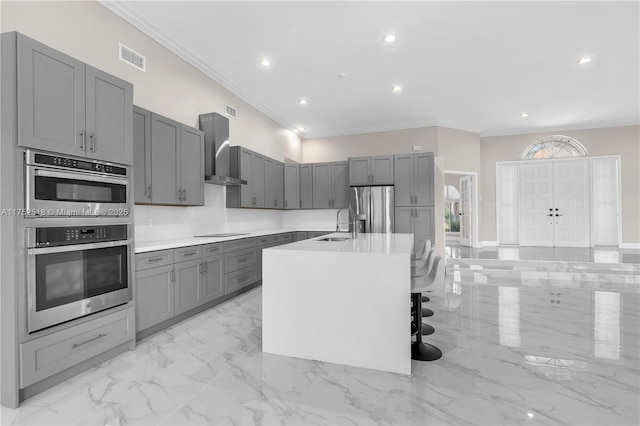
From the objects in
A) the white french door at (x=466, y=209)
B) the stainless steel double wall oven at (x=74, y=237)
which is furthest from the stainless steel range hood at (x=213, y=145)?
the white french door at (x=466, y=209)

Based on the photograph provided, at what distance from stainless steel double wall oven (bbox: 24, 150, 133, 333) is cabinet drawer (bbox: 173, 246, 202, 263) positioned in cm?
59

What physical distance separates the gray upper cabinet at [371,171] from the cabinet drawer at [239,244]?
2.68 m

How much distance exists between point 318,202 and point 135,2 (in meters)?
4.46

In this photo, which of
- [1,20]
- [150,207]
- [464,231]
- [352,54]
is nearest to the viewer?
[1,20]

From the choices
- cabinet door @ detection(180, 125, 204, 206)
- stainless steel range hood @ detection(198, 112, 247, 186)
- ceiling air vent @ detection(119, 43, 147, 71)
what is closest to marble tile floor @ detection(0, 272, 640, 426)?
cabinet door @ detection(180, 125, 204, 206)

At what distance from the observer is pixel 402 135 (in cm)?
747

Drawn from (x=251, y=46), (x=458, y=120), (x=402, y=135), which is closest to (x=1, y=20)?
(x=251, y=46)

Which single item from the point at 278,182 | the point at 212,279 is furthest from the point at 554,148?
the point at 212,279

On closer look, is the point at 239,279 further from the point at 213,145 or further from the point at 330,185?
the point at 330,185

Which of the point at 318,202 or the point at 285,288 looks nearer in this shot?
the point at 285,288

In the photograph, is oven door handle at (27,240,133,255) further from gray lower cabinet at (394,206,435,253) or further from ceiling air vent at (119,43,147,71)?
gray lower cabinet at (394,206,435,253)

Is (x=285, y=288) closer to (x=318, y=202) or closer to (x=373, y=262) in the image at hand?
(x=373, y=262)

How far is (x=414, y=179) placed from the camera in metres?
6.14

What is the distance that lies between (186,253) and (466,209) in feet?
25.3
